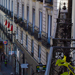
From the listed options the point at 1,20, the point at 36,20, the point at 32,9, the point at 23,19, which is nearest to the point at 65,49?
the point at 36,20

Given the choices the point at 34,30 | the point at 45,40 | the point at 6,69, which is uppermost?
the point at 34,30

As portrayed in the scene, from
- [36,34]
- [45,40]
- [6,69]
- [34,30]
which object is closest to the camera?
[45,40]

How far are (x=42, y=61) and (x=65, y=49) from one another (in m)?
15.7

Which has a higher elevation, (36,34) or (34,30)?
(34,30)

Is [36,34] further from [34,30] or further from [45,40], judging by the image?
[45,40]

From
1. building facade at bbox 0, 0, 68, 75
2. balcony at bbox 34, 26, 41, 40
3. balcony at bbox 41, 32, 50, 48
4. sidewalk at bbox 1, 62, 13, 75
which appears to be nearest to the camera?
balcony at bbox 41, 32, 50, 48

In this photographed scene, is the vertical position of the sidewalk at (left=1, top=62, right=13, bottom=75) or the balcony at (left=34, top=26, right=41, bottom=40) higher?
the balcony at (left=34, top=26, right=41, bottom=40)

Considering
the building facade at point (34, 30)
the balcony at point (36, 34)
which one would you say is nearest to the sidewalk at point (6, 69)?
the building facade at point (34, 30)

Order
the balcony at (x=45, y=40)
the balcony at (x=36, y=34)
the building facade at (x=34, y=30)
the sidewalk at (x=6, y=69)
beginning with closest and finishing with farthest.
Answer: the balcony at (x=45, y=40), the building facade at (x=34, y=30), the balcony at (x=36, y=34), the sidewalk at (x=6, y=69)

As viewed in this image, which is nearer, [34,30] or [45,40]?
[45,40]

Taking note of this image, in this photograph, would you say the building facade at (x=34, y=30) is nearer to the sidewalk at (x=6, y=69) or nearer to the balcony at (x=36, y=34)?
the balcony at (x=36, y=34)

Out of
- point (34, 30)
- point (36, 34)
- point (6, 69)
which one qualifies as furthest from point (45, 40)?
point (6, 69)

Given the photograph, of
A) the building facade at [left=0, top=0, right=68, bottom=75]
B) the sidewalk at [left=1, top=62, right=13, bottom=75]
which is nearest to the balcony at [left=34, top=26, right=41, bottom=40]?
the building facade at [left=0, top=0, right=68, bottom=75]

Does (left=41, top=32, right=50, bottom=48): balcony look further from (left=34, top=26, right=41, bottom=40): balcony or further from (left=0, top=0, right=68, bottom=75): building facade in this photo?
(left=34, top=26, right=41, bottom=40): balcony
